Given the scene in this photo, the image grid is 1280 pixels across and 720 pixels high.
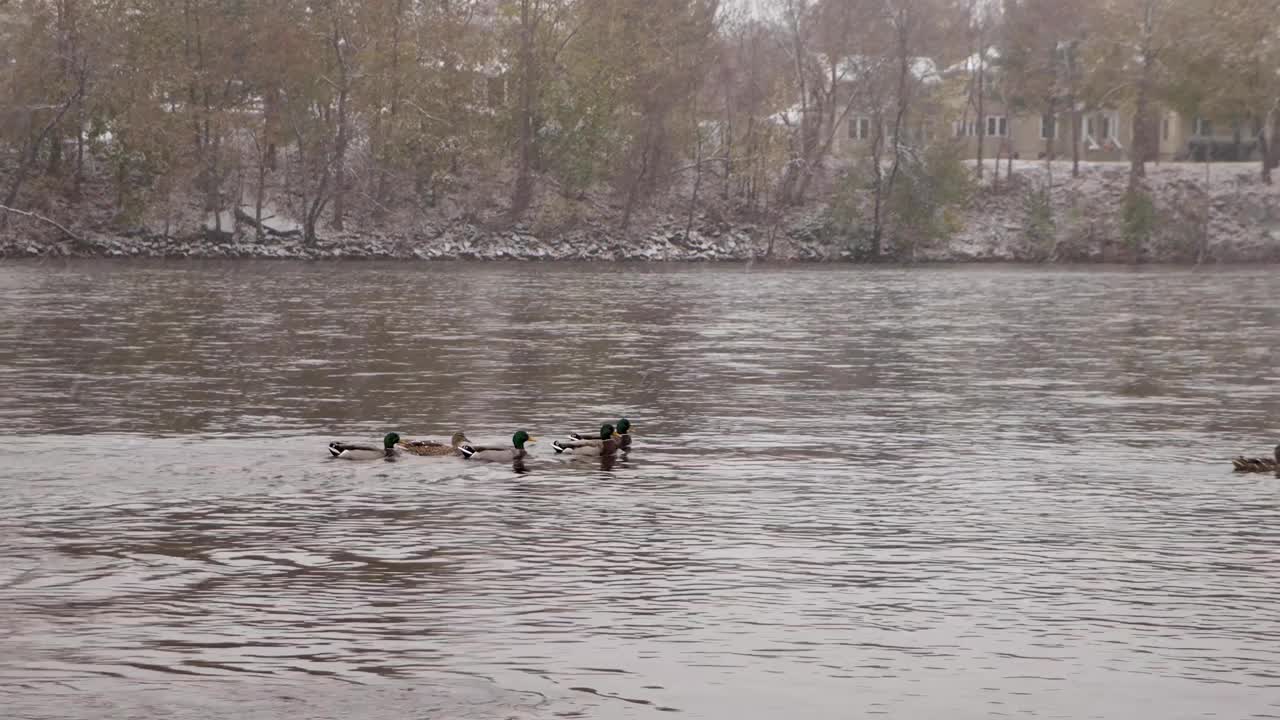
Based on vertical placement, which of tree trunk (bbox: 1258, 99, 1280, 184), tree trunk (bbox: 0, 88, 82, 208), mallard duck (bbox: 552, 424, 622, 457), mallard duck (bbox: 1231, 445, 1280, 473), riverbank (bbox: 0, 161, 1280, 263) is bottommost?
mallard duck (bbox: 552, 424, 622, 457)

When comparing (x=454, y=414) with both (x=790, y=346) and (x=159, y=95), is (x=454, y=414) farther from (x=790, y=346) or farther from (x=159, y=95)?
(x=159, y=95)

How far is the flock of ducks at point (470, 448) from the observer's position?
24.8 meters

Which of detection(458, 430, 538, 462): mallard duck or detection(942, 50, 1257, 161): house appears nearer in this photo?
detection(458, 430, 538, 462): mallard duck

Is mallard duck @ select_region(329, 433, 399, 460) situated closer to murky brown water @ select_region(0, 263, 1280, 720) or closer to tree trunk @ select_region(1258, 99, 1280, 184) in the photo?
murky brown water @ select_region(0, 263, 1280, 720)

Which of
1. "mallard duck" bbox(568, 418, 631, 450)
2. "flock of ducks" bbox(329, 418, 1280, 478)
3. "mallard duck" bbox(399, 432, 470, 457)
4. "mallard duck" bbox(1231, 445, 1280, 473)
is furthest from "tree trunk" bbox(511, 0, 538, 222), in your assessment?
"mallard duck" bbox(1231, 445, 1280, 473)

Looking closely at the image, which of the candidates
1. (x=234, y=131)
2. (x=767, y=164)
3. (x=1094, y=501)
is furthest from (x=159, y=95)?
(x=1094, y=501)

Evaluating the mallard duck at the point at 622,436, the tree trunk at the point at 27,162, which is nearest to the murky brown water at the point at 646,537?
the mallard duck at the point at 622,436

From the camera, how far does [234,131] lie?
10950 centimetres

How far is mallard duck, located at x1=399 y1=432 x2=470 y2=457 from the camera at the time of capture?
82.2ft

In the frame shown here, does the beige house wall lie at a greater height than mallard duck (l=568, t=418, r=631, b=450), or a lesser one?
greater

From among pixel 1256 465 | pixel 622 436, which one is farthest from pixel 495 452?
pixel 1256 465

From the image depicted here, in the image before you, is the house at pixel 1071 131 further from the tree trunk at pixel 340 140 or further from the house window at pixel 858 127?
the tree trunk at pixel 340 140

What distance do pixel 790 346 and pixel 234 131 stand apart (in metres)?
69.6

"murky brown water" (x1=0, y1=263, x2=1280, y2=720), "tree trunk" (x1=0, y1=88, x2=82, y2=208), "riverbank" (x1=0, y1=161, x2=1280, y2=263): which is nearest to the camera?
"murky brown water" (x1=0, y1=263, x2=1280, y2=720)
